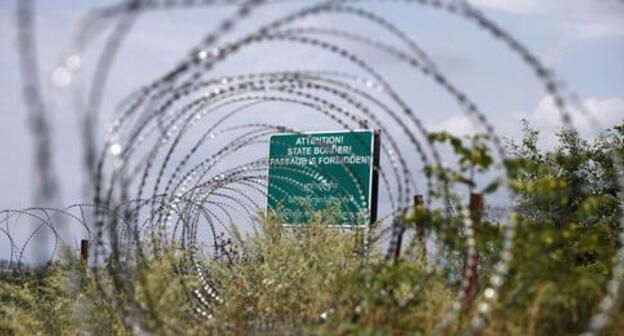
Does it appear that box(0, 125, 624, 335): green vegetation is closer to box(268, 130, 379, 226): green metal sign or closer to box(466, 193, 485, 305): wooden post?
box(466, 193, 485, 305): wooden post

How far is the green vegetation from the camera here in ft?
22.3

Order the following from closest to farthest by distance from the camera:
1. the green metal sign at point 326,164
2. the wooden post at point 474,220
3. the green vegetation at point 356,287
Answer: the green vegetation at point 356,287, the wooden post at point 474,220, the green metal sign at point 326,164

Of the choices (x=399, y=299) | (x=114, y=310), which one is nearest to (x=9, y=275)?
(x=114, y=310)

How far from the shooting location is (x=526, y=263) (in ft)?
22.5

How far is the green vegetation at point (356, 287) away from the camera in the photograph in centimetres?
679

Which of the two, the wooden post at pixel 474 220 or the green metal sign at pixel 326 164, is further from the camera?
the green metal sign at pixel 326 164

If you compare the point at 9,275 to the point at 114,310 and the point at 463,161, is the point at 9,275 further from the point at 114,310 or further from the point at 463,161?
the point at 463,161

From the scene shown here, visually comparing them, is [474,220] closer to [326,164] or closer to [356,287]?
[356,287]

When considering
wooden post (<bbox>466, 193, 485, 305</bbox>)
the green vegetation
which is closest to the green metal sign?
the green vegetation

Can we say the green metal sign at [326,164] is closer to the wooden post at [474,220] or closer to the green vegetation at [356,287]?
the green vegetation at [356,287]

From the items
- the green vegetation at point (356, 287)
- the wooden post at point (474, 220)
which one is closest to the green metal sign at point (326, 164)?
the green vegetation at point (356, 287)

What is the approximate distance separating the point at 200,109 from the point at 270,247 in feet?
12.7

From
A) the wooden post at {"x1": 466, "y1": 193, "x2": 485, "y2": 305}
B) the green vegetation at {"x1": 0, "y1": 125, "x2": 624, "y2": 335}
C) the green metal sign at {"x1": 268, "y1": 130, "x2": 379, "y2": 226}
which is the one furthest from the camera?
the green metal sign at {"x1": 268, "y1": 130, "x2": 379, "y2": 226}

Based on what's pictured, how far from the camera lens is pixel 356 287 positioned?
7.68 m
